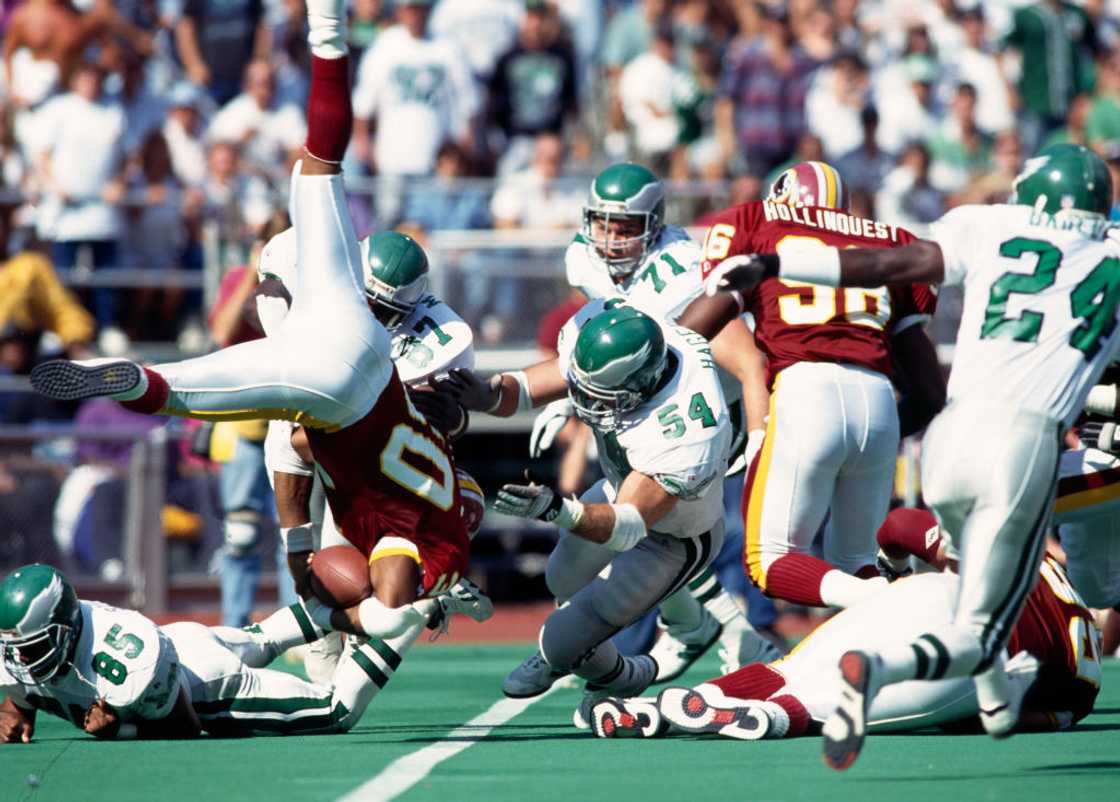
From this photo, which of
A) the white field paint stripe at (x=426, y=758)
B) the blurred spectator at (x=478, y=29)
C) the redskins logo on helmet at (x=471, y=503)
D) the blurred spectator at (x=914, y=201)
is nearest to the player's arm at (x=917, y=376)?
the redskins logo on helmet at (x=471, y=503)

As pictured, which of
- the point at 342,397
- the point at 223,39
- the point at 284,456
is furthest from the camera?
the point at 223,39

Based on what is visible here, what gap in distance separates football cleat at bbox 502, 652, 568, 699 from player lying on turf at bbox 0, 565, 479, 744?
90 centimetres

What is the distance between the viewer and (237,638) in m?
6.70

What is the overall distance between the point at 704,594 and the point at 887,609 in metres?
2.24

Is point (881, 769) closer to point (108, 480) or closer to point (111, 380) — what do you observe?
point (111, 380)

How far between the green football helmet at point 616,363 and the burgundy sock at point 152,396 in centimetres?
142

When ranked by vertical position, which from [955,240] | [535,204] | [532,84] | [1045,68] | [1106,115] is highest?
[955,240]

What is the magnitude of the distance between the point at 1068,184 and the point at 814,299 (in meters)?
1.65

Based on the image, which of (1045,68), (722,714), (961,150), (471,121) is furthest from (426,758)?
(1045,68)

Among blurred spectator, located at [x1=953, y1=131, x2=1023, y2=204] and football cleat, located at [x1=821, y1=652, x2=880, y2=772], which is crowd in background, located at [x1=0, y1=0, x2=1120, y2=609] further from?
football cleat, located at [x1=821, y1=652, x2=880, y2=772]

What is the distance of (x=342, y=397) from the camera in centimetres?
606

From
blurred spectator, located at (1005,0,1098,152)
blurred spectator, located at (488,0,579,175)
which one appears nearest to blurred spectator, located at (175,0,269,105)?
blurred spectator, located at (488,0,579,175)

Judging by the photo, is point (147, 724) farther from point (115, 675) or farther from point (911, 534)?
point (911, 534)

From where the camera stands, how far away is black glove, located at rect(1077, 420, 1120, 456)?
7098 mm
